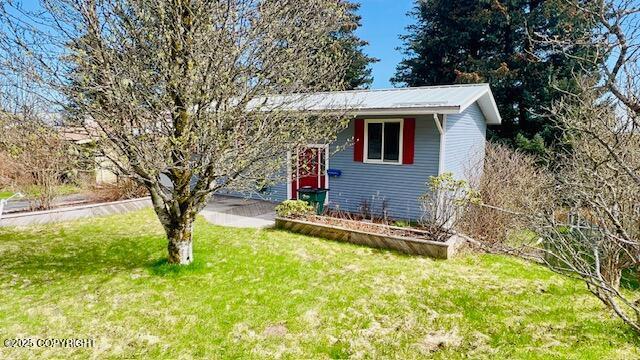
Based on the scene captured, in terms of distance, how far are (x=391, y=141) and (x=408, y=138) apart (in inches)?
20.9

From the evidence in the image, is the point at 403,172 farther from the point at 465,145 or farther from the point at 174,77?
the point at 174,77

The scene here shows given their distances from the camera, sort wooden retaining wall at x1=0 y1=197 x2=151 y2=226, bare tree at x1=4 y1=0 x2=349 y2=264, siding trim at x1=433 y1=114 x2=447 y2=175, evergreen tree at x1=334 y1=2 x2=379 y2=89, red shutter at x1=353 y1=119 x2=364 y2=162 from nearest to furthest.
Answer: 1. bare tree at x1=4 y1=0 x2=349 y2=264
2. wooden retaining wall at x1=0 y1=197 x2=151 y2=226
3. siding trim at x1=433 y1=114 x2=447 y2=175
4. red shutter at x1=353 y1=119 x2=364 y2=162
5. evergreen tree at x1=334 y1=2 x2=379 y2=89

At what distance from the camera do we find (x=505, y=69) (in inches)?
722

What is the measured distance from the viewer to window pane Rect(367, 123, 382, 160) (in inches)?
385

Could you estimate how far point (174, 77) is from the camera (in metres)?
4.61

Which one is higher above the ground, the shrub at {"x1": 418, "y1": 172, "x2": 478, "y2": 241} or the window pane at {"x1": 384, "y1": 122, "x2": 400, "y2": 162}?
the window pane at {"x1": 384, "y1": 122, "x2": 400, "y2": 162}

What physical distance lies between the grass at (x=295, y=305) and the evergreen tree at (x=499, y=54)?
40.6ft

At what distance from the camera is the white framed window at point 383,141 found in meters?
9.55

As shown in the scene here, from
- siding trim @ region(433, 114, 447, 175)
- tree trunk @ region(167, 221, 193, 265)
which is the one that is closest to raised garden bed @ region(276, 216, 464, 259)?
siding trim @ region(433, 114, 447, 175)

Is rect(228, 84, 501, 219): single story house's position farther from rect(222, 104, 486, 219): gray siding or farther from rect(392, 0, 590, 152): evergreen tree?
rect(392, 0, 590, 152): evergreen tree

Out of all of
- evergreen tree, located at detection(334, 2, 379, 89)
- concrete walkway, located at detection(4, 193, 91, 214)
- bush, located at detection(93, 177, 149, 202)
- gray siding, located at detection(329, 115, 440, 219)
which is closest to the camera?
gray siding, located at detection(329, 115, 440, 219)

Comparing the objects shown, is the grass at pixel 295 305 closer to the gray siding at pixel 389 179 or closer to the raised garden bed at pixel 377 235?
the raised garden bed at pixel 377 235

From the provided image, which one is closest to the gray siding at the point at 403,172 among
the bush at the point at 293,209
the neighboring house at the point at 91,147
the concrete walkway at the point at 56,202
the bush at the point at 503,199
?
the bush at the point at 293,209

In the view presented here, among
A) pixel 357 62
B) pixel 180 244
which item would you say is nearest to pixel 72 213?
pixel 180 244
